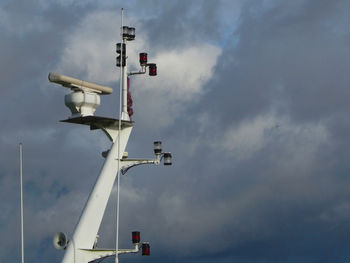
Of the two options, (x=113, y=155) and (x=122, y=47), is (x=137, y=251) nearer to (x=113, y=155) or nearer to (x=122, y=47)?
(x=113, y=155)

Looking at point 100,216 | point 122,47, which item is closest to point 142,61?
point 122,47

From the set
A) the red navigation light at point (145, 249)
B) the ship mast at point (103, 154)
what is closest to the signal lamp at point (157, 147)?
the ship mast at point (103, 154)

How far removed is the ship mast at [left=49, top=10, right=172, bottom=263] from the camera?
56.4 m

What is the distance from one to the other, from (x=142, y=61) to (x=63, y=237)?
38.0 ft

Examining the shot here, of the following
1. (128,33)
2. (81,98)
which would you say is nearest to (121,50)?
(128,33)

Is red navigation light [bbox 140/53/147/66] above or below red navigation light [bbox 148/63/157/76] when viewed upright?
above

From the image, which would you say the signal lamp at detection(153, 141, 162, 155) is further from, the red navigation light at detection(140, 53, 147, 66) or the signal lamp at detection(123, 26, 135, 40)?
the signal lamp at detection(123, 26, 135, 40)

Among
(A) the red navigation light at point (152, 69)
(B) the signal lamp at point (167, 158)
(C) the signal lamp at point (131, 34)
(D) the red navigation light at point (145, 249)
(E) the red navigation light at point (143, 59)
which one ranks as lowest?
(D) the red navigation light at point (145, 249)

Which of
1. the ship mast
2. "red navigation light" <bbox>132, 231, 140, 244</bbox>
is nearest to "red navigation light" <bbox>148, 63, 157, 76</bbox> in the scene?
the ship mast

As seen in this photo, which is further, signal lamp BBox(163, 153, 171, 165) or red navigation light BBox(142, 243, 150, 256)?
signal lamp BBox(163, 153, 171, 165)

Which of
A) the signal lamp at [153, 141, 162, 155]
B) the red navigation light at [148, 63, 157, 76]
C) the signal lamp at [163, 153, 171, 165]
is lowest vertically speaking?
the signal lamp at [163, 153, 171, 165]

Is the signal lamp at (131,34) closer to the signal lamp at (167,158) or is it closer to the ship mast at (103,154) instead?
the ship mast at (103,154)

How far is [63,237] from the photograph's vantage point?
5591 centimetres

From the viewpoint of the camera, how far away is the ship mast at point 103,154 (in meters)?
56.4
